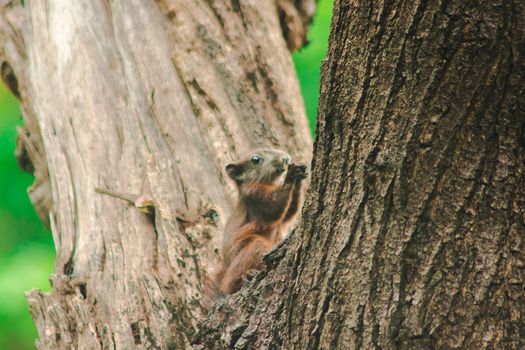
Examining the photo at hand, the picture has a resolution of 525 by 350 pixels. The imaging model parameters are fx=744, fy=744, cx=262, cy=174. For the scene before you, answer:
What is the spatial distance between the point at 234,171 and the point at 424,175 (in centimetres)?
330

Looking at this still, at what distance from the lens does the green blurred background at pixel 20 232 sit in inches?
319

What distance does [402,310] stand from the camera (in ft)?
10.1

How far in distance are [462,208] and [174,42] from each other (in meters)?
4.26

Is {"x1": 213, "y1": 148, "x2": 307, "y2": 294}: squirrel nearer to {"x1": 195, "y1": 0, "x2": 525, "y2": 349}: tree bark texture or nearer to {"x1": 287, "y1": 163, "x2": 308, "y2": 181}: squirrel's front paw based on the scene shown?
{"x1": 287, "y1": 163, "x2": 308, "y2": 181}: squirrel's front paw

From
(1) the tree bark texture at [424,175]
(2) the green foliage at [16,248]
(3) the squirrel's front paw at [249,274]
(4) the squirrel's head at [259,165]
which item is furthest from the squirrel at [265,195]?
(2) the green foliage at [16,248]

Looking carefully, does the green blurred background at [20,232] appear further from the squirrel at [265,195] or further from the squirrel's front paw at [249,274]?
the squirrel's front paw at [249,274]

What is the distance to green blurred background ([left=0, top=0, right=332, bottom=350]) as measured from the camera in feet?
26.6

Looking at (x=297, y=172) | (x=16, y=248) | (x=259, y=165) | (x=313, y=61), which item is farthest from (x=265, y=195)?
(x=16, y=248)

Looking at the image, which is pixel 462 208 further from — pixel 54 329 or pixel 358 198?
pixel 54 329

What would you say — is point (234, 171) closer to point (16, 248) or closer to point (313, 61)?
point (313, 61)

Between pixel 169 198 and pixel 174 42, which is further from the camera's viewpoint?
pixel 174 42

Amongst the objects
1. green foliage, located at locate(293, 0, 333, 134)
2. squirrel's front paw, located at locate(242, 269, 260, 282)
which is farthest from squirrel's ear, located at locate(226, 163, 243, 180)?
green foliage, located at locate(293, 0, 333, 134)

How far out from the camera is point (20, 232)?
29.6 feet

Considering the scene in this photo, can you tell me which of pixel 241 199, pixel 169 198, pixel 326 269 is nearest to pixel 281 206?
pixel 241 199
